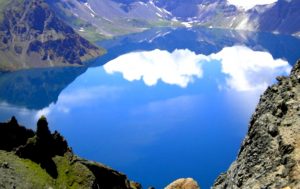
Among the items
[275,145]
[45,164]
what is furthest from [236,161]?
[45,164]

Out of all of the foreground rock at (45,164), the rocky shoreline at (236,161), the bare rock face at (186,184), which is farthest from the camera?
the bare rock face at (186,184)

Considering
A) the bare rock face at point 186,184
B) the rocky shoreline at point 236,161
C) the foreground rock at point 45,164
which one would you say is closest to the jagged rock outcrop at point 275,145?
the rocky shoreline at point 236,161

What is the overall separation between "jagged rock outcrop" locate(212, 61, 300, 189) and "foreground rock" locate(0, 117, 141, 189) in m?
31.8

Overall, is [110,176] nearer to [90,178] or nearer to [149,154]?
[90,178]

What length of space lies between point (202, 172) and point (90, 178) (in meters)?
105

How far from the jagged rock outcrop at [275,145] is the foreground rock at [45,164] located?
104 feet

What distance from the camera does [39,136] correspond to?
2995 inches

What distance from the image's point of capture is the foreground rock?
6694cm

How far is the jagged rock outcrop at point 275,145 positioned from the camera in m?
29.9

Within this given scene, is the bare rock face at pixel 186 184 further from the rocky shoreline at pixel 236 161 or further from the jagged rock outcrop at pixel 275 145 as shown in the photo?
the jagged rock outcrop at pixel 275 145

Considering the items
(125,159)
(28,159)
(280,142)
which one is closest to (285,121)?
(280,142)

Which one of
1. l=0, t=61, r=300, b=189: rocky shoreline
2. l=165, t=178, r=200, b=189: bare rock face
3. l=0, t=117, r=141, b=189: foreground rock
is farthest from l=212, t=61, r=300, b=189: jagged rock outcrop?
l=165, t=178, r=200, b=189: bare rock face

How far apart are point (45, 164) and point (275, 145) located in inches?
1806

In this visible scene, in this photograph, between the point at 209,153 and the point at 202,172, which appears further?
the point at 209,153
